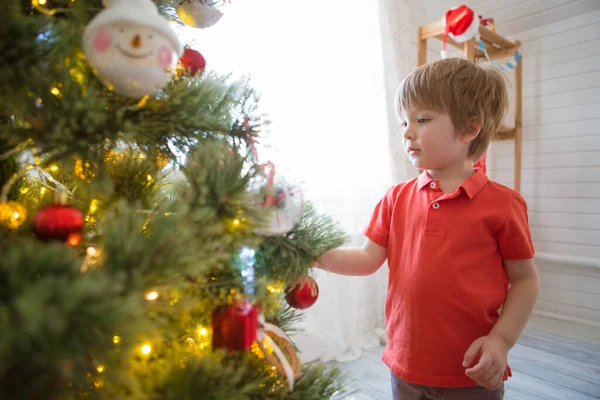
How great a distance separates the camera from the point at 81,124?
0.36 m

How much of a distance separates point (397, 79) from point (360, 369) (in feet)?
4.58

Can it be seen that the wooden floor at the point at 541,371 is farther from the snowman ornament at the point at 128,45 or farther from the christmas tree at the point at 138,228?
the snowman ornament at the point at 128,45

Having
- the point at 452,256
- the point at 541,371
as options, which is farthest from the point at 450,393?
the point at 541,371

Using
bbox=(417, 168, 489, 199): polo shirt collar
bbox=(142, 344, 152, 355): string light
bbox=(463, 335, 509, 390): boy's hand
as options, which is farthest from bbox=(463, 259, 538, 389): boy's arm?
→ bbox=(142, 344, 152, 355): string light

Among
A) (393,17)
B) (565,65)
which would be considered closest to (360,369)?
(393,17)

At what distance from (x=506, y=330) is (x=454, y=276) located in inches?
5.1

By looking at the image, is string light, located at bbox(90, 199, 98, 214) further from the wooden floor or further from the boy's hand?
the wooden floor

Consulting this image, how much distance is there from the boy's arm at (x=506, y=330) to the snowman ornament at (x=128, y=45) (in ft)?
2.21

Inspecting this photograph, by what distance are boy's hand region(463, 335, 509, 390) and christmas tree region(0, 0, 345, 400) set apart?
0.34m

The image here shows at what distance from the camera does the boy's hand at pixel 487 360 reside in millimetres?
642

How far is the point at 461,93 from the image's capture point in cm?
78

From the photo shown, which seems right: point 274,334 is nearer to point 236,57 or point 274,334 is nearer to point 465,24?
point 236,57

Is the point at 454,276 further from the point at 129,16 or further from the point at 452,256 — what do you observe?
the point at 129,16

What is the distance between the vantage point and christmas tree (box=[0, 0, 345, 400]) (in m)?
0.25
